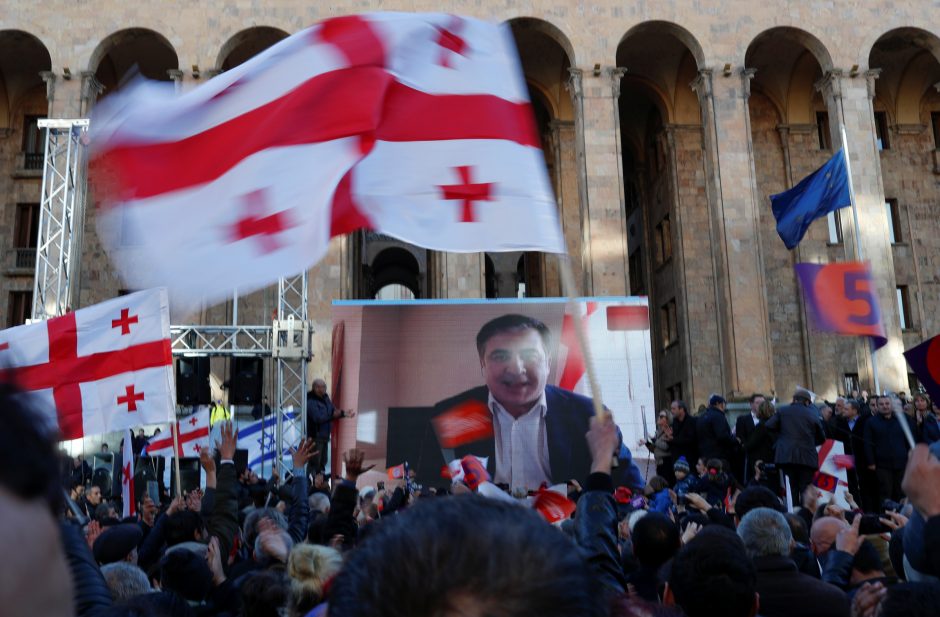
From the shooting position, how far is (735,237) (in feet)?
80.7

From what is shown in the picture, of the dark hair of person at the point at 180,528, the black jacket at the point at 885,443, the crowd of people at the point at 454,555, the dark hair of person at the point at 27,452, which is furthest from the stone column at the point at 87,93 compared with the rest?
the dark hair of person at the point at 27,452

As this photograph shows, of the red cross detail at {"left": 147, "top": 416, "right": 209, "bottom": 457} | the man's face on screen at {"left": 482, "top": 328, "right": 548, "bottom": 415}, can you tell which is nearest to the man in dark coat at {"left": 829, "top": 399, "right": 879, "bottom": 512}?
the man's face on screen at {"left": 482, "top": 328, "right": 548, "bottom": 415}

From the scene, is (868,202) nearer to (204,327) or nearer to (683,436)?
(683,436)

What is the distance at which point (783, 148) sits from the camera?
30.0 meters

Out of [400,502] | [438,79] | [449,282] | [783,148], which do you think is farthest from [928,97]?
[438,79]

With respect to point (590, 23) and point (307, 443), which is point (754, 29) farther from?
point (307, 443)

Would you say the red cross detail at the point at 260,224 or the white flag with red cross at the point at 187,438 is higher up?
the red cross detail at the point at 260,224

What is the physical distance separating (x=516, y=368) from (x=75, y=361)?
11.0 metres

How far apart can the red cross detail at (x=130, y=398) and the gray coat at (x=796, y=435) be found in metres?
8.37

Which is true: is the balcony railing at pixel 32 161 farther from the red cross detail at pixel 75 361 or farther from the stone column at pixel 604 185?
the red cross detail at pixel 75 361

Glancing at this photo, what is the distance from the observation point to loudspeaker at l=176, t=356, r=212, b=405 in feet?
62.8

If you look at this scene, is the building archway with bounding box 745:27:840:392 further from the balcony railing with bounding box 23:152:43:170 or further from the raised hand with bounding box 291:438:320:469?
the raised hand with bounding box 291:438:320:469

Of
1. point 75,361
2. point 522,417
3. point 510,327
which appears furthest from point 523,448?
point 75,361

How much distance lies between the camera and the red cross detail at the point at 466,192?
5336 millimetres
